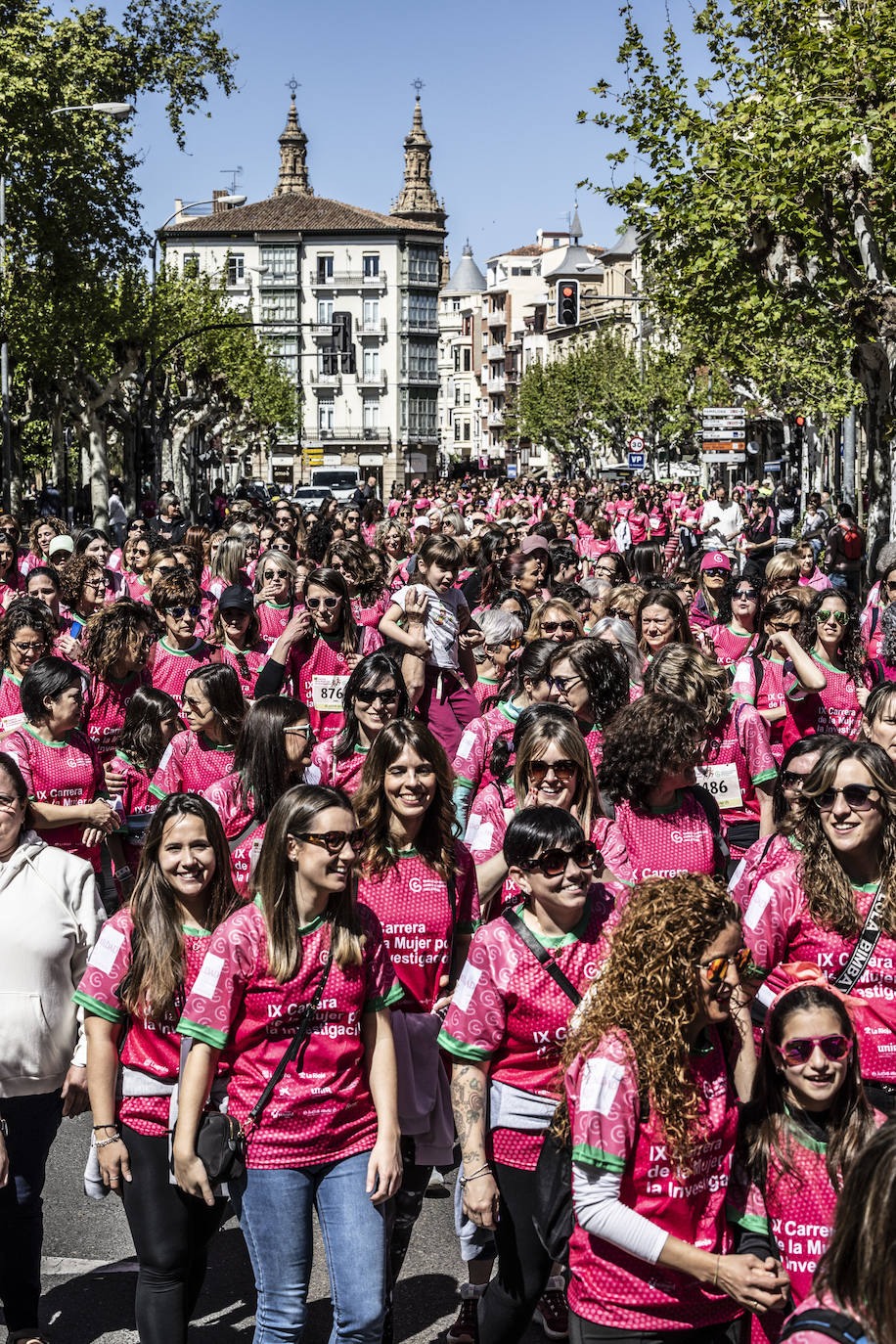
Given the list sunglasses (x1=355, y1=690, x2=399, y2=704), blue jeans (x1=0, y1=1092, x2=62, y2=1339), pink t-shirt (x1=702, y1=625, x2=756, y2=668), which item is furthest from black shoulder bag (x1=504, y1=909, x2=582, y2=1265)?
pink t-shirt (x1=702, y1=625, x2=756, y2=668)

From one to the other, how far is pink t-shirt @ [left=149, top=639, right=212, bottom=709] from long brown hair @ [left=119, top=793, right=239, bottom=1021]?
14.0 ft

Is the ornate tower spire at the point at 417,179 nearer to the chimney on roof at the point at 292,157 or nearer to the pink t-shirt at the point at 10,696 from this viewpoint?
the chimney on roof at the point at 292,157

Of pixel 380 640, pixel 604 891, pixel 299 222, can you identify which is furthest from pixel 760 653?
pixel 299 222

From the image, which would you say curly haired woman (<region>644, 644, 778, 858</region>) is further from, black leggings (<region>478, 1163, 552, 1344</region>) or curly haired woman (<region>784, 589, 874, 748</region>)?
black leggings (<region>478, 1163, 552, 1344</region>)

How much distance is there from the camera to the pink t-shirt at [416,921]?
4.95m

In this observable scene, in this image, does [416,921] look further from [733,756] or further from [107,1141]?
[733,756]

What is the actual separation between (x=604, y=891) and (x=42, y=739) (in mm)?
3224

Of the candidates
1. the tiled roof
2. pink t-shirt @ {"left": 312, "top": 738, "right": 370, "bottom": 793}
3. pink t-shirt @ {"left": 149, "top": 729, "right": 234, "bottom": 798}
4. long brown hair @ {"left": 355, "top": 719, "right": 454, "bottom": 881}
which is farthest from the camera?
the tiled roof

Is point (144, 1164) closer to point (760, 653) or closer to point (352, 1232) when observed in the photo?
point (352, 1232)

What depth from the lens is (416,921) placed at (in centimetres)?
497

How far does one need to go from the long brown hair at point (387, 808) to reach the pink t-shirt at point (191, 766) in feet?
5.76

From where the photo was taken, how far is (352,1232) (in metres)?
4.12

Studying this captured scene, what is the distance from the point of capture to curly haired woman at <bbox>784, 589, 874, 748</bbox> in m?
8.53

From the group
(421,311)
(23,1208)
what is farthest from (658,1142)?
(421,311)
